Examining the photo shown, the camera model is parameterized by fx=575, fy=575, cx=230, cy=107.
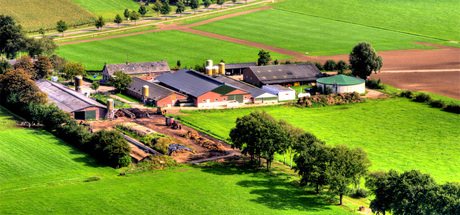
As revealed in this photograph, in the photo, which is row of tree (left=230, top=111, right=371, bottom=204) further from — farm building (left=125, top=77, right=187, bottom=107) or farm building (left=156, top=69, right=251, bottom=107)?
farm building (left=125, top=77, right=187, bottom=107)

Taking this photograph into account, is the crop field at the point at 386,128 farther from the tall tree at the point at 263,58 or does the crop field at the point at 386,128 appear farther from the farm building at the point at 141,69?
the tall tree at the point at 263,58

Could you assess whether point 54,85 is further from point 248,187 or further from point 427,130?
point 427,130

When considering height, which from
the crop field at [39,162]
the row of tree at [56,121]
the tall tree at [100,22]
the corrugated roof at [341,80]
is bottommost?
the crop field at [39,162]

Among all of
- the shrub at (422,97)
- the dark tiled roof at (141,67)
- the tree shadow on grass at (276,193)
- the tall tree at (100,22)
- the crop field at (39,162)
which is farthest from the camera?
the tall tree at (100,22)

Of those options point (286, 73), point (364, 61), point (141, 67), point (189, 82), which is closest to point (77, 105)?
point (189, 82)

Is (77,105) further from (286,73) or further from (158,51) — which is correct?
(158,51)

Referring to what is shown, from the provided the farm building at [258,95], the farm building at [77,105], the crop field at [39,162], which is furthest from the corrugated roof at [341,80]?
the crop field at [39,162]
